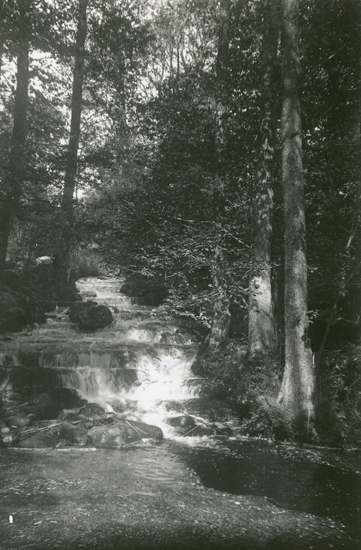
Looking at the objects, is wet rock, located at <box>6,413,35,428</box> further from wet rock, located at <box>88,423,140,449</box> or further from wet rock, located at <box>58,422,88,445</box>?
wet rock, located at <box>88,423,140,449</box>

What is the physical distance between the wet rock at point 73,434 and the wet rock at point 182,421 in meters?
2.01

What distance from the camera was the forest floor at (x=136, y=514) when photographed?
178 inches

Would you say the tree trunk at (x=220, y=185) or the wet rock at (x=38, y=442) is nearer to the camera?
the wet rock at (x=38, y=442)

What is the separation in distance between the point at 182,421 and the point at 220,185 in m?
6.50

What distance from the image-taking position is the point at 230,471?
6.77 meters

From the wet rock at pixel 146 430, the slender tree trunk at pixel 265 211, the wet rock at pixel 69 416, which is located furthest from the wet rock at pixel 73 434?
→ the slender tree trunk at pixel 265 211

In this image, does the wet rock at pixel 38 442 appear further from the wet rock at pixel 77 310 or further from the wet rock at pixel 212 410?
the wet rock at pixel 77 310

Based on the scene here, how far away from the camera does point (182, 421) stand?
30.0 ft

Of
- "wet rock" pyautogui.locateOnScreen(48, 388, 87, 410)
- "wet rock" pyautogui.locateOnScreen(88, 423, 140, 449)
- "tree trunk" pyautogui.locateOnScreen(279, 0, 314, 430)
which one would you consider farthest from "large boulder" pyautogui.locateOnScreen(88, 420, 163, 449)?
"tree trunk" pyautogui.locateOnScreen(279, 0, 314, 430)

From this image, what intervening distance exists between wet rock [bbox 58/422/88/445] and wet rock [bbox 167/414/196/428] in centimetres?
201

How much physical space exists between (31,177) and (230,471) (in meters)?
11.5

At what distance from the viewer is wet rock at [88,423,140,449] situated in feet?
26.0

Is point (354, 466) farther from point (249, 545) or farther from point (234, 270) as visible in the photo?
point (234, 270)

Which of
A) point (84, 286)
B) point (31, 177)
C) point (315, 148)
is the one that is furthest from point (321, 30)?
point (84, 286)
